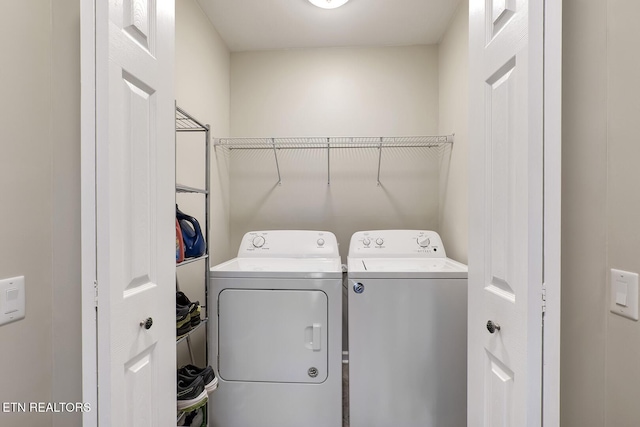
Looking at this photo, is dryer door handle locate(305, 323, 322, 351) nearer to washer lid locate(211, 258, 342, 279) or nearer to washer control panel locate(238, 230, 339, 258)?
washer lid locate(211, 258, 342, 279)

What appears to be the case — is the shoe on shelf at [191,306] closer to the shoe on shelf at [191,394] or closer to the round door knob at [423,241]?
the shoe on shelf at [191,394]

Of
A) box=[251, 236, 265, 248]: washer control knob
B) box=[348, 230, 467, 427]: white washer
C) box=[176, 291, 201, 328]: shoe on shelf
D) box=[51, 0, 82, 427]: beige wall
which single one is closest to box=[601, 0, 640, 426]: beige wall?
box=[348, 230, 467, 427]: white washer

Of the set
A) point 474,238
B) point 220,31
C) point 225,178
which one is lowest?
point 474,238

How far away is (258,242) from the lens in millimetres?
2354

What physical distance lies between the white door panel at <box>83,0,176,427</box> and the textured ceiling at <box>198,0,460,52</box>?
1.23m

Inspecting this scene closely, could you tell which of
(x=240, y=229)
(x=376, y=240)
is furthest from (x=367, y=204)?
(x=240, y=229)

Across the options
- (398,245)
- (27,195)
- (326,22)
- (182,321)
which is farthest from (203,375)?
(326,22)

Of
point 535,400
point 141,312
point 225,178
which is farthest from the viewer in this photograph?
point 225,178

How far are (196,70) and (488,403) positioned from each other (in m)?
2.31

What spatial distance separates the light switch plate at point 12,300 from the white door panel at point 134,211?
222 mm

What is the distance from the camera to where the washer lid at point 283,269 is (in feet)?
5.81

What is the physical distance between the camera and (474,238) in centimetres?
115

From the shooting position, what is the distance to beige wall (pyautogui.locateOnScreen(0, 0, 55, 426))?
79 cm

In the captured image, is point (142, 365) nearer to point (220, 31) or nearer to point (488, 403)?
point (488, 403)
